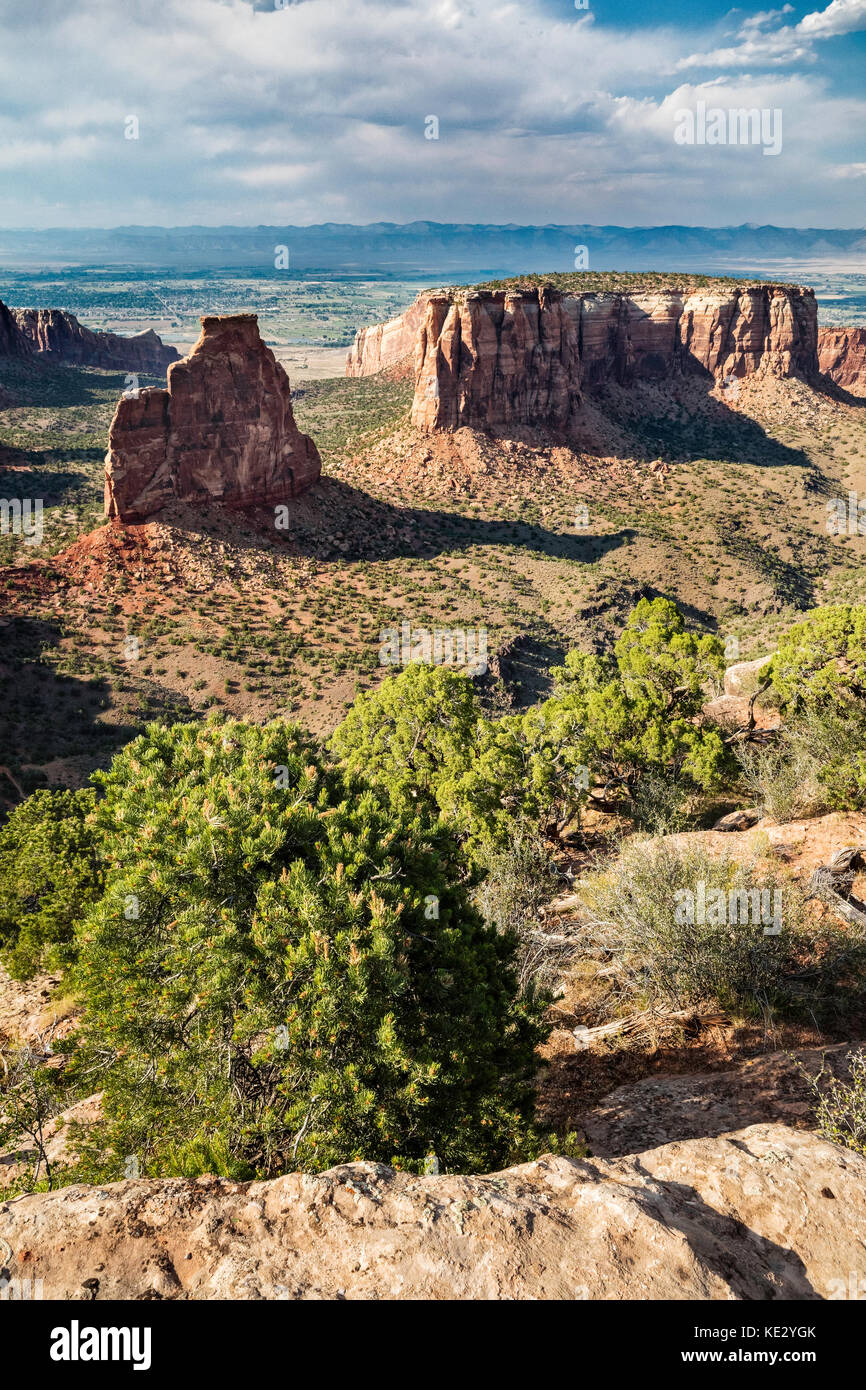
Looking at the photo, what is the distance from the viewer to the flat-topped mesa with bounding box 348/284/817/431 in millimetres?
72375

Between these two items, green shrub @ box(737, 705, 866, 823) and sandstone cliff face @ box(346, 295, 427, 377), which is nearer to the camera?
green shrub @ box(737, 705, 866, 823)

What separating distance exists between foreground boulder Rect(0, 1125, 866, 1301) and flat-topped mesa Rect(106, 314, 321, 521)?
157 feet

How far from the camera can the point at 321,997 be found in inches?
370

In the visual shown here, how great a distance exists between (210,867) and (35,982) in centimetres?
1385

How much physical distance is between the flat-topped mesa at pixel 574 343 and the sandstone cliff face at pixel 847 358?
788 inches

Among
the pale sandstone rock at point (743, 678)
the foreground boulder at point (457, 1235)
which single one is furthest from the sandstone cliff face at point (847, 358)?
the foreground boulder at point (457, 1235)

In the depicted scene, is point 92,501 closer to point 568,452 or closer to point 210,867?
point 568,452

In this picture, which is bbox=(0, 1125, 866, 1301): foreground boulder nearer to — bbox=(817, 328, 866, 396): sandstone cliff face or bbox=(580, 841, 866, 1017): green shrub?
→ bbox=(580, 841, 866, 1017): green shrub

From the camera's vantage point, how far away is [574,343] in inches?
3159

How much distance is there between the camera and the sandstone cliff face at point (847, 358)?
4382 inches

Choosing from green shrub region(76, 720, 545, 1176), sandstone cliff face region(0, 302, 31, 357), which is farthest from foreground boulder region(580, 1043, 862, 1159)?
sandstone cliff face region(0, 302, 31, 357)

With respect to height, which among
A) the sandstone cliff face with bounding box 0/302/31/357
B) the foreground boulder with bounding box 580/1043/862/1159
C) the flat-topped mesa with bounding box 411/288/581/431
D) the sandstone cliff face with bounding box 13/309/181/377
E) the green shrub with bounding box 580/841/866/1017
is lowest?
the foreground boulder with bounding box 580/1043/862/1159

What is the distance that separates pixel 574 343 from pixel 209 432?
4802 cm

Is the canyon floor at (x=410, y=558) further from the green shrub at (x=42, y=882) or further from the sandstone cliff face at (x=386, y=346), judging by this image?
the sandstone cliff face at (x=386, y=346)
